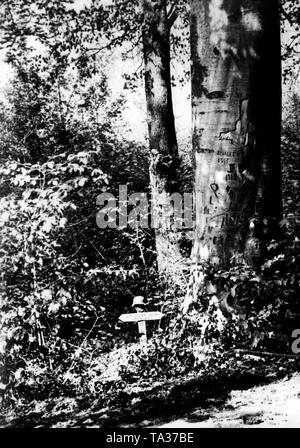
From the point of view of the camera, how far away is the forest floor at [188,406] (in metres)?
3.14

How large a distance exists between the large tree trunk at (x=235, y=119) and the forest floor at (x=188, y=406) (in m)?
1.18

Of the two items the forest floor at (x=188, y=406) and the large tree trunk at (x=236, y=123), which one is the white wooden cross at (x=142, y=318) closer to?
the large tree trunk at (x=236, y=123)

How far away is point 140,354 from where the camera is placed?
15.6 ft

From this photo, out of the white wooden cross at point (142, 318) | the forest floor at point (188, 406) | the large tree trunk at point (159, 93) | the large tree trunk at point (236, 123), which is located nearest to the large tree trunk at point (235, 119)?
the large tree trunk at point (236, 123)

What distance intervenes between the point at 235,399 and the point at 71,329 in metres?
2.34

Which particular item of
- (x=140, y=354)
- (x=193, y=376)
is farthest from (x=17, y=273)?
(x=193, y=376)

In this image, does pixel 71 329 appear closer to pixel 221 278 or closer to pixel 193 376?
pixel 193 376

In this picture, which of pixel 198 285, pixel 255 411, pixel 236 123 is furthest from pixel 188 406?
pixel 236 123

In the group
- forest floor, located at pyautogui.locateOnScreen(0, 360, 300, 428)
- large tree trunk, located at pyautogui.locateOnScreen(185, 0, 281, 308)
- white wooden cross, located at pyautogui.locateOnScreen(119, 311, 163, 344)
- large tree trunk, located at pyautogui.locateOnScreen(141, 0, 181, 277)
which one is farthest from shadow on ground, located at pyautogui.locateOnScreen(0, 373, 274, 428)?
large tree trunk, located at pyautogui.locateOnScreen(141, 0, 181, 277)

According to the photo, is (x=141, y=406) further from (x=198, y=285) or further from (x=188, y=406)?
(x=198, y=285)

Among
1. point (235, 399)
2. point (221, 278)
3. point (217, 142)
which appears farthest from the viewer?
point (217, 142)

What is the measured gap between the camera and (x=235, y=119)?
4.47 metres

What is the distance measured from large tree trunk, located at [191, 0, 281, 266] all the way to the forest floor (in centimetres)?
118

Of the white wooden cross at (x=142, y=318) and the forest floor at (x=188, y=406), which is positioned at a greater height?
the white wooden cross at (x=142, y=318)
